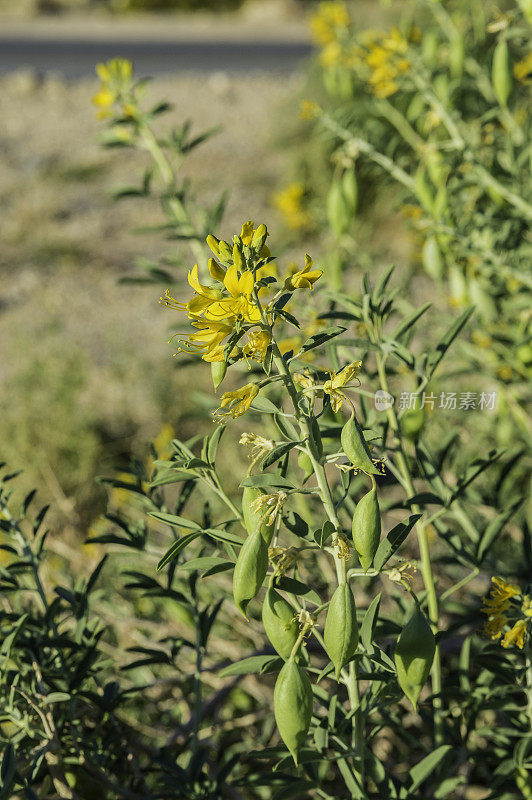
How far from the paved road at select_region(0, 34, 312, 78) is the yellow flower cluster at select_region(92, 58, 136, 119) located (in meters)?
8.23

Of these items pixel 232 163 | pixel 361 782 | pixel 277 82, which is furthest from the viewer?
pixel 277 82

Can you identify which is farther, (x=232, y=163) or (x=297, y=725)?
(x=232, y=163)

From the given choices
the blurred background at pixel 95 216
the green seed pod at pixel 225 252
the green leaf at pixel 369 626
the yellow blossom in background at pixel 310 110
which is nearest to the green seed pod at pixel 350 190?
the yellow blossom in background at pixel 310 110

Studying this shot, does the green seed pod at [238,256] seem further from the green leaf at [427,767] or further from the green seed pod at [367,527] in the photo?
the green leaf at [427,767]

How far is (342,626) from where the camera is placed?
18.2 inches

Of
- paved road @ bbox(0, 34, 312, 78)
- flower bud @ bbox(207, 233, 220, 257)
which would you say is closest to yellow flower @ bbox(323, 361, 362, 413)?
flower bud @ bbox(207, 233, 220, 257)

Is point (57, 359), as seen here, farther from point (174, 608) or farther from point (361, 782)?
point (361, 782)

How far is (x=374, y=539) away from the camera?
1.59ft

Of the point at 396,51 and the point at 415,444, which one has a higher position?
the point at 396,51

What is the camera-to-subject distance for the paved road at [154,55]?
9078 mm

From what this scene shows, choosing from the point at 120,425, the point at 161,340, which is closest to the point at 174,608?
the point at 120,425

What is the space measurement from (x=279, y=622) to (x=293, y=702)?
0.05 metres

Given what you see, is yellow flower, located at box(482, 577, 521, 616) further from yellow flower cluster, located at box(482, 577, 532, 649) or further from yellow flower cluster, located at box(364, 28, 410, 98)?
yellow flower cluster, located at box(364, 28, 410, 98)

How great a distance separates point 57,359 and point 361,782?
310 centimetres
